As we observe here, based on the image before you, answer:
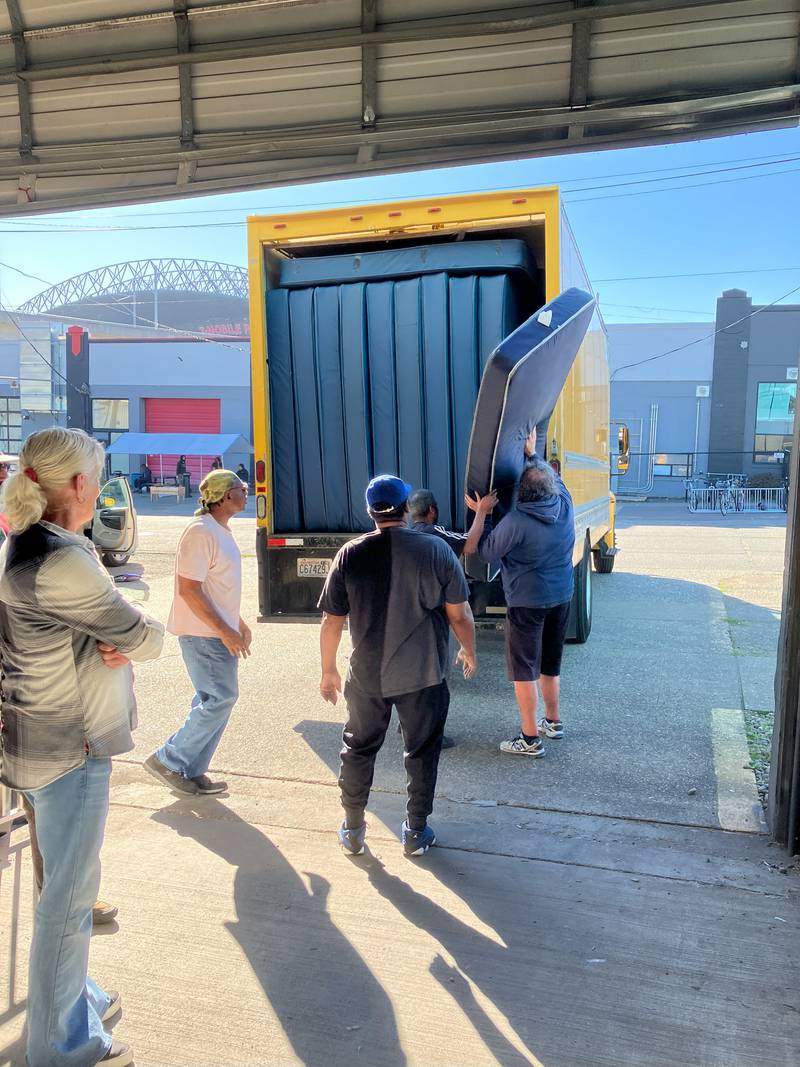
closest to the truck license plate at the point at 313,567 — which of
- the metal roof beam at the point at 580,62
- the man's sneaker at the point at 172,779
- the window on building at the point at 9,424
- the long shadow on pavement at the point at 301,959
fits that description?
the man's sneaker at the point at 172,779

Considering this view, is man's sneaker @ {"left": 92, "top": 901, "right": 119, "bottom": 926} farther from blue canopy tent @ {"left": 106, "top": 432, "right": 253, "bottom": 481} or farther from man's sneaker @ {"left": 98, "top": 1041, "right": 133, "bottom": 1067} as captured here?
blue canopy tent @ {"left": 106, "top": 432, "right": 253, "bottom": 481}

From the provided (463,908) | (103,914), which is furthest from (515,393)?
(103,914)

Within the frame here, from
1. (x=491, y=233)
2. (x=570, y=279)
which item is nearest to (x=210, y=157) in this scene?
(x=491, y=233)

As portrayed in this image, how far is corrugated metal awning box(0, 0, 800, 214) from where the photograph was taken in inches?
174

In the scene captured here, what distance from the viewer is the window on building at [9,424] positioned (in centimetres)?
4031

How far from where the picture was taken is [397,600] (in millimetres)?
3713

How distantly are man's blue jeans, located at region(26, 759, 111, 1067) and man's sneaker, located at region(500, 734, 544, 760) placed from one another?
3176 mm

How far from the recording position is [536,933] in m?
3.25

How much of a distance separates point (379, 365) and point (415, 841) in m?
3.54

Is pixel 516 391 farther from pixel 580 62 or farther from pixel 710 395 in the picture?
pixel 710 395

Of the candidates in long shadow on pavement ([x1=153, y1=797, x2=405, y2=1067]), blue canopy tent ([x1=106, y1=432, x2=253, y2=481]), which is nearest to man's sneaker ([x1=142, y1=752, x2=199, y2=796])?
long shadow on pavement ([x1=153, y1=797, x2=405, y2=1067])

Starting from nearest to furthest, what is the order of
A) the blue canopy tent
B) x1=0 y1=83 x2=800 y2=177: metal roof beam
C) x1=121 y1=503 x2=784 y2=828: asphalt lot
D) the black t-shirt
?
1. the black t-shirt
2. x1=0 y1=83 x2=800 y2=177: metal roof beam
3. x1=121 y1=503 x2=784 y2=828: asphalt lot
4. the blue canopy tent

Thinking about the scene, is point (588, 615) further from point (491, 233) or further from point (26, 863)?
point (26, 863)

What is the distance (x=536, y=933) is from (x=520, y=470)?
8.86ft
